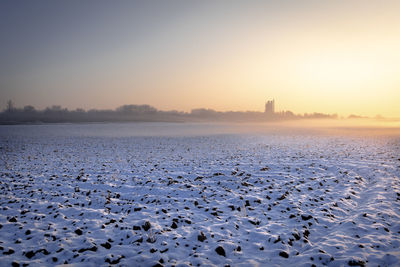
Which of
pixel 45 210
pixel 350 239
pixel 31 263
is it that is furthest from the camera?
pixel 45 210

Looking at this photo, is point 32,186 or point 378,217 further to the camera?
point 32,186

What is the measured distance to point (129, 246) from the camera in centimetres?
583

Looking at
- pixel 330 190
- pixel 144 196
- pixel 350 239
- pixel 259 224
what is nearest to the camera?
pixel 350 239

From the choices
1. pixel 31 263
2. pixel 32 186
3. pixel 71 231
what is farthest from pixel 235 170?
pixel 32 186

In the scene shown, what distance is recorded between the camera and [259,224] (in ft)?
23.7

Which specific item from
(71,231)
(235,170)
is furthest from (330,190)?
(71,231)

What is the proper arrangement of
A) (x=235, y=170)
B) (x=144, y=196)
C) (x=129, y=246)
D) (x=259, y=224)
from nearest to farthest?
1. (x=129, y=246)
2. (x=259, y=224)
3. (x=144, y=196)
4. (x=235, y=170)

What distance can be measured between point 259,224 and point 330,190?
5.69 metres

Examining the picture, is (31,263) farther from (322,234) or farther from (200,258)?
(322,234)

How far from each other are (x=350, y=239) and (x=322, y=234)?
0.76 meters

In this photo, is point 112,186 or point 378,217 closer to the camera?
point 378,217

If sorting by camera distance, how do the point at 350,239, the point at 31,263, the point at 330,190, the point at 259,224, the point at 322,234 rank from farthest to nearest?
the point at 330,190 → the point at 259,224 → the point at 322,234 → the point at 350,239 → the point at 31,263

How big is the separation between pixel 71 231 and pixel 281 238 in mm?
7033

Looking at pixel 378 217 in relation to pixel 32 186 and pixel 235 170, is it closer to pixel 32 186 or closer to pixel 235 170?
pixel 235 170
